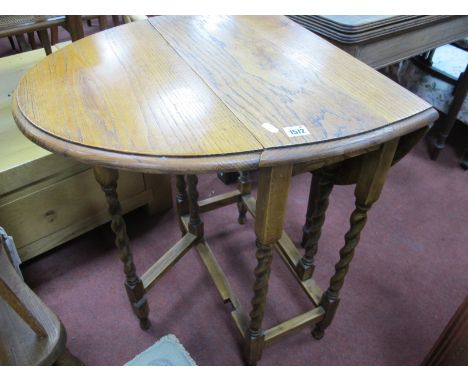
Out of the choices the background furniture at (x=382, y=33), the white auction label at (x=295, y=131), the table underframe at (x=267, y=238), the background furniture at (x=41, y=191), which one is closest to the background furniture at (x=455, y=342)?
the table underframe at (x=267, y=238)

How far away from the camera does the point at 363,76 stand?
736 mm

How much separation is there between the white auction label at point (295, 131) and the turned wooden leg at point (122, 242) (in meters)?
0.40

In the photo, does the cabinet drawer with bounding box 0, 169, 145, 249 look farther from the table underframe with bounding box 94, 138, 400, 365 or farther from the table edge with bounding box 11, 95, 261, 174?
the table edge with bounding box 11, 95, 261, 174

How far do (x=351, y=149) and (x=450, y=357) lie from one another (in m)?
0.53

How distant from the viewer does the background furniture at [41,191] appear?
1.06m

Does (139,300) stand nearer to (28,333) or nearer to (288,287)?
(28,333)

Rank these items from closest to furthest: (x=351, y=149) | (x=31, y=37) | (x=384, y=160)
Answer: (x=351, y=149), (x=384, y=160), (x=31, y=37)

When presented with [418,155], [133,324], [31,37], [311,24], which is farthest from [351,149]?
[31,37]

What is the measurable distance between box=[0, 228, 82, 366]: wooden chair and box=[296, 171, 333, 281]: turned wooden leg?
680 mm

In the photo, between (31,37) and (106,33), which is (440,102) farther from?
(31,37)

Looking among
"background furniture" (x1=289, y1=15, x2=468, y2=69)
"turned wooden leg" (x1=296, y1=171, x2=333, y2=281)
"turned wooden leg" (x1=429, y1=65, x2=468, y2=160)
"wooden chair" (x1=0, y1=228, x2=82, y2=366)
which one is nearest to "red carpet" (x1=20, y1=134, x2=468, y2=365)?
"turned wooden leg" (x1=296, y1=171, x2=333, y2=281)

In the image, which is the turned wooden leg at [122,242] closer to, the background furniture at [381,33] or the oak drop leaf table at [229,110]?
the oak drop leaf table at [229,110]

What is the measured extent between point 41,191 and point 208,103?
752 mm

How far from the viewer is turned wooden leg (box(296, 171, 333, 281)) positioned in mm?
972
